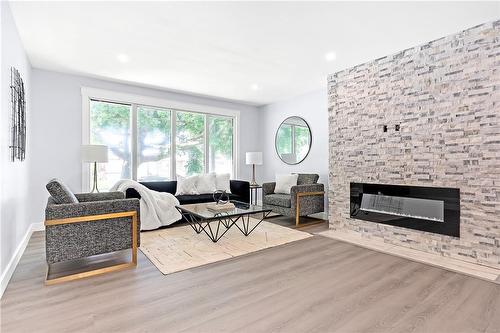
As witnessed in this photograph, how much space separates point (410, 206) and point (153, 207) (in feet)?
12.2

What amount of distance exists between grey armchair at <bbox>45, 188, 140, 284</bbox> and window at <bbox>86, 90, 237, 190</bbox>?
7.75 feet

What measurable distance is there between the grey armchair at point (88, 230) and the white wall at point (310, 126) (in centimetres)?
370

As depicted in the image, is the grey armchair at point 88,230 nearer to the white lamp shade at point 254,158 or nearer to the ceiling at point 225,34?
the ceiling at point 225,34

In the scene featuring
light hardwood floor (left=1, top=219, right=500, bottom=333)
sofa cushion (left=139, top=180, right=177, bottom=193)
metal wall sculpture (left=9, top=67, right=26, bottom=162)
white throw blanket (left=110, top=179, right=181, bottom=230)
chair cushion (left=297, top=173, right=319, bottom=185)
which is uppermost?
metal wall sculpture (left=9, top=67, right=26, bottom=162)

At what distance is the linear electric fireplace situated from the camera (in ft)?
9.93

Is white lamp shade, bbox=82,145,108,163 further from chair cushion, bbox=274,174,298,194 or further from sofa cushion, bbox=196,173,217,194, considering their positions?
chair cushion, bbox=274,174,298,194

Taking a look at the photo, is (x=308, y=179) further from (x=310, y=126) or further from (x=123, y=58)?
(x=123, y=58)

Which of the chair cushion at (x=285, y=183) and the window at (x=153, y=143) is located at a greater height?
the window at (x=153, y=143)

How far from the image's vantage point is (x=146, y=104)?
5.13m

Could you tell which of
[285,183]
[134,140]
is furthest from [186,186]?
[285,183]

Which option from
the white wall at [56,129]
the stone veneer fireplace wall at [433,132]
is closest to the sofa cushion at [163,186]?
the white wall at [56,129]

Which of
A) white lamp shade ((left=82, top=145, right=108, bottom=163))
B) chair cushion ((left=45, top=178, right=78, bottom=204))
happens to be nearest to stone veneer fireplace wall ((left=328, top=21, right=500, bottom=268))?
chair cushion ((left=45, top=178, right=78, bottom=204))

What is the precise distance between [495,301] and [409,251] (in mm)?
1183

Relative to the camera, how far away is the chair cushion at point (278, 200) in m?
4.55
